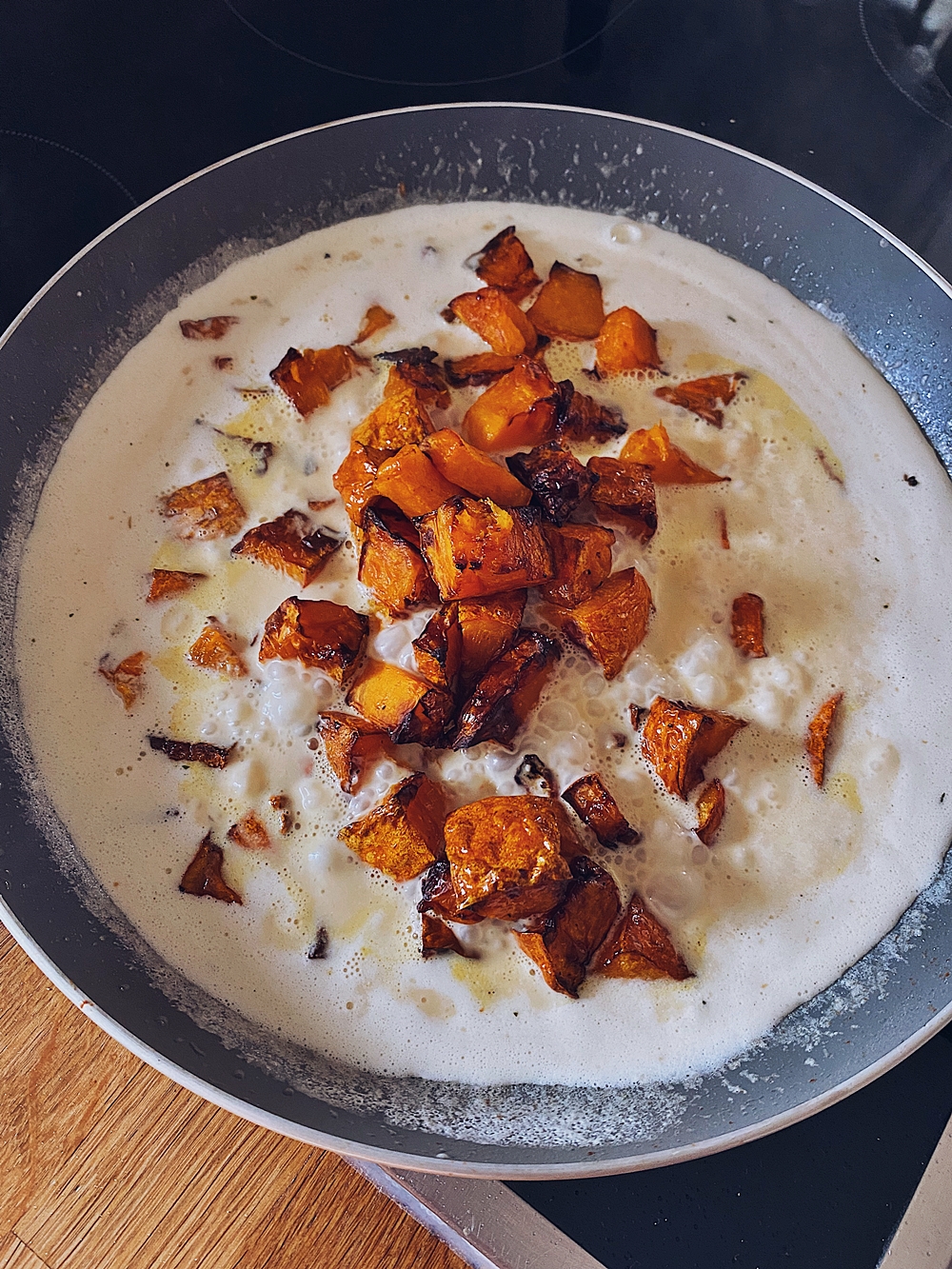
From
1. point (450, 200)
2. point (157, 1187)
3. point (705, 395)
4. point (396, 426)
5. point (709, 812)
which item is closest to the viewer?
point (157, 1187)

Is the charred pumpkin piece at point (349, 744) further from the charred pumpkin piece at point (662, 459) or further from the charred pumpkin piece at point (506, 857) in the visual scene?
the charred pumpkin piece at point (662, 459)

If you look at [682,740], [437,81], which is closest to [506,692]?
[682,740]

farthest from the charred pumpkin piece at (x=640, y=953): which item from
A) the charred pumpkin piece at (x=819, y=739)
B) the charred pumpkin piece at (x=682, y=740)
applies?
the charred pumpkin piece at (x=819, y=739)

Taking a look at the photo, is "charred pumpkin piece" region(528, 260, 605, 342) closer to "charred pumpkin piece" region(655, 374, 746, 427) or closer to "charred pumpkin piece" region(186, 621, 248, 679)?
"charred pumpkin piece" region(655, 374, 746, 427)

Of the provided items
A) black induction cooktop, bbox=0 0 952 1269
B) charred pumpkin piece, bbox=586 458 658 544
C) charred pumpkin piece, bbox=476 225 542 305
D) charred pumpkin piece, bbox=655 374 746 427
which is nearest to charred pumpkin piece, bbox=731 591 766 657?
charred pumpkin piece, bbox=586 458 658 544

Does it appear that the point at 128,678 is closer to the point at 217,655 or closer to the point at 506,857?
the point at 217,655
